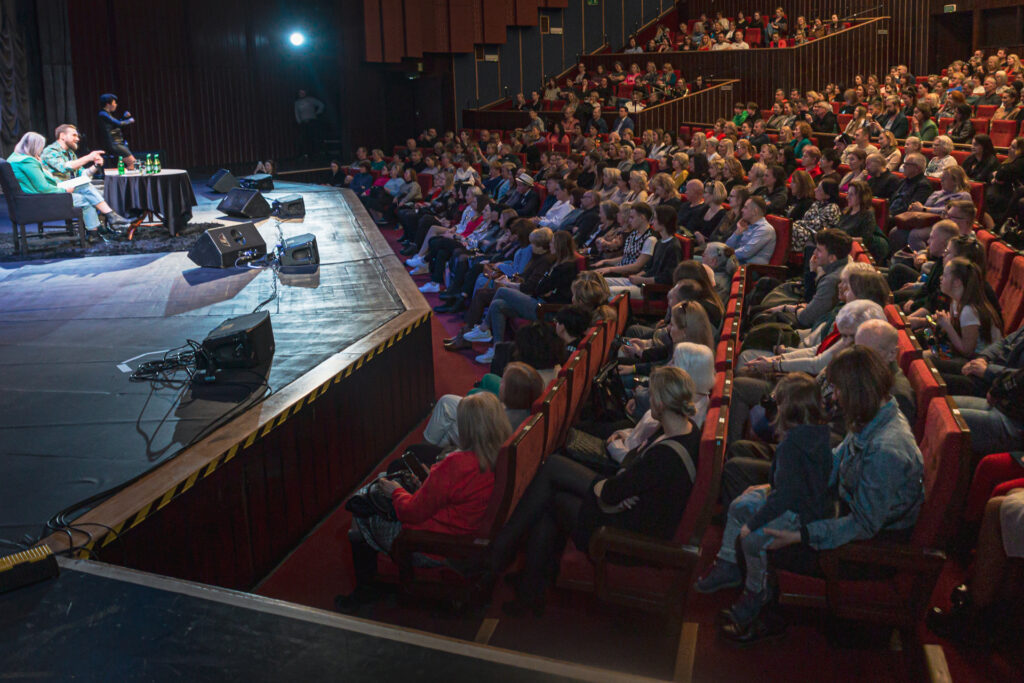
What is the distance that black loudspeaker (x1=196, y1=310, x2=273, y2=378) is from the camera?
3420 millimetres

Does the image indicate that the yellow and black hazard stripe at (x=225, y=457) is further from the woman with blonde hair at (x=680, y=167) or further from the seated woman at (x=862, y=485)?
the woman with blonde hair at (x=680, y=167)

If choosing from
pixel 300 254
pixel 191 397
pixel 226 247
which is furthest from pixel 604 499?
pixel 226 247

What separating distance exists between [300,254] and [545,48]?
10.9 meters

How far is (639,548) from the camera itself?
2291mm

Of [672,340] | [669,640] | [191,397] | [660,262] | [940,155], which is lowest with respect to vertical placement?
[669,640]

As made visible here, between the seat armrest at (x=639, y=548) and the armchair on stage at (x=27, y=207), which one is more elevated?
the armchair on stage at (x=27, y=207)

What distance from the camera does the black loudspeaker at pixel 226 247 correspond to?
212 inches

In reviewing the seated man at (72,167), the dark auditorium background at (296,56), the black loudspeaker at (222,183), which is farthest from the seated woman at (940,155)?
the dark auditorium background at (296,56)

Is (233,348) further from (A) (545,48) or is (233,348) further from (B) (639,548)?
(A) (545,48)

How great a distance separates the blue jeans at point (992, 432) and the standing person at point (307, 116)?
1218cm

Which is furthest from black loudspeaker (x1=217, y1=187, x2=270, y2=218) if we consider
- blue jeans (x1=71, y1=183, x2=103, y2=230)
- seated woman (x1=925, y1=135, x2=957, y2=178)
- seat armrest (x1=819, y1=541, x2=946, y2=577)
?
seat armrest (x1=819, y1=541, x2=946, y2=577)

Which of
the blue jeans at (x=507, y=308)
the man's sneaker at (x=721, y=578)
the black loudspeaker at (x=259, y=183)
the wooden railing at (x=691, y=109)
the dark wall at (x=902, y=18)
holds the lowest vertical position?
the man's sneaker at (x=721, y=578)

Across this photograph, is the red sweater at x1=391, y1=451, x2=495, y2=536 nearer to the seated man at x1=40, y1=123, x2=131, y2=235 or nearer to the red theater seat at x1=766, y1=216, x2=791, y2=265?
the red theater seat at x1=766, y1=216, x2=791, y2=265

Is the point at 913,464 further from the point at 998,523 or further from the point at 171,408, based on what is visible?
the point at 171,408
